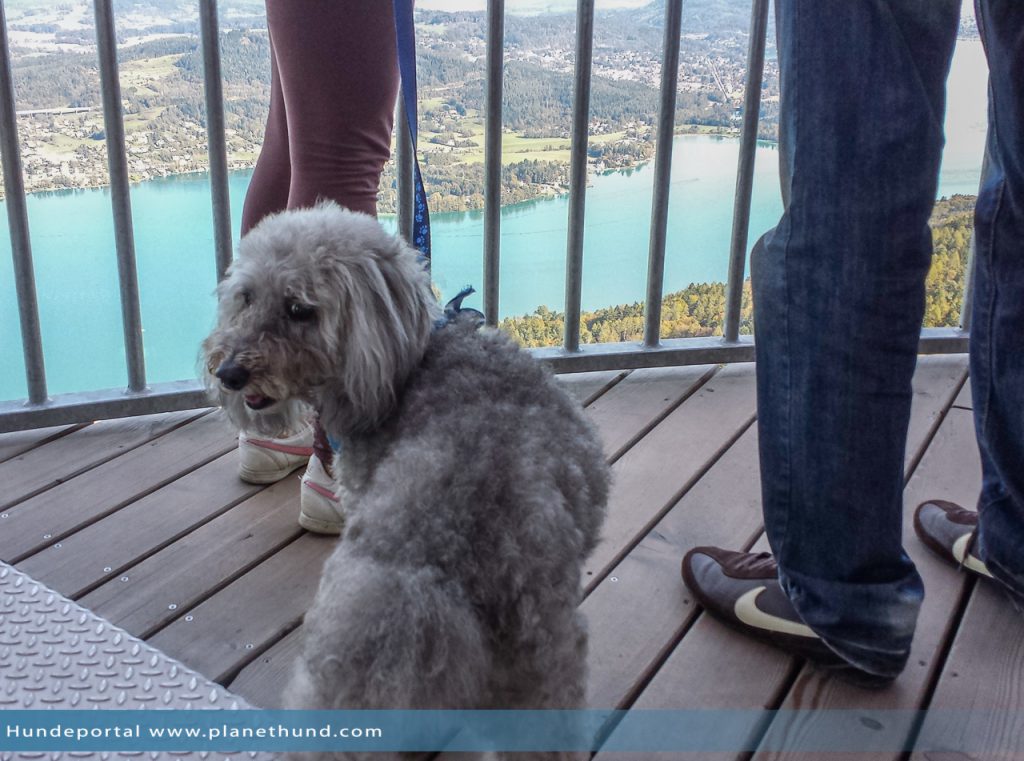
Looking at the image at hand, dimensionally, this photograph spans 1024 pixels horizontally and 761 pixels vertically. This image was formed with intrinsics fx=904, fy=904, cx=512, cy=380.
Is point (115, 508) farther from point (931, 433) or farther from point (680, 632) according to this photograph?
point (931, 433)

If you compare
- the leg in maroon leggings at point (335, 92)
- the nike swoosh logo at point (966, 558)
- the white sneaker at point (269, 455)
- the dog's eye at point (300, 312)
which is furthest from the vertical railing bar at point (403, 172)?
the nike swoosh logo at point (966, 558)

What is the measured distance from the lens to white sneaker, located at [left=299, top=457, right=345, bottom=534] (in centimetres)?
180

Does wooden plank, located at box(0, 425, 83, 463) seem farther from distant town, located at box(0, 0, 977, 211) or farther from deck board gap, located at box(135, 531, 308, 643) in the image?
deck board gap, located at box(135, 531, 308, 643)

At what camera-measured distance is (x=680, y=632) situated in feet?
5.16

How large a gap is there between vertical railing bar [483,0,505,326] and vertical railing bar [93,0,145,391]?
893 millimetres

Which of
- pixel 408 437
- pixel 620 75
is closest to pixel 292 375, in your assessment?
pixel 408 437

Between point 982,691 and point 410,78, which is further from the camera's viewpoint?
point 410,78

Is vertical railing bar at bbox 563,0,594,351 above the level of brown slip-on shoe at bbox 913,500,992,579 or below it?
above

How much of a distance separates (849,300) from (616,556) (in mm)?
745

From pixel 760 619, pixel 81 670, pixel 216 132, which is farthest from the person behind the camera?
pixel 216 132

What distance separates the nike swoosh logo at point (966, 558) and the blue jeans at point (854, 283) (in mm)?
393

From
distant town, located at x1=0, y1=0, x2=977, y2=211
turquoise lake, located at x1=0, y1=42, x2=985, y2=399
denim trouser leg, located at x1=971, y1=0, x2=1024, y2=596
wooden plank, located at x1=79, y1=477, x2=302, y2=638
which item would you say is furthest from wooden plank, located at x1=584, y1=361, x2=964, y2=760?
distant town, located at x1=0, y1=0, x2=977, y2=211

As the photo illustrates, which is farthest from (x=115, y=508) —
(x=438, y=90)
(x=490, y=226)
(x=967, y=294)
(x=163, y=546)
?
(x=967, y=294)

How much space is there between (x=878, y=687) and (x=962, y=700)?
0.41 feet
